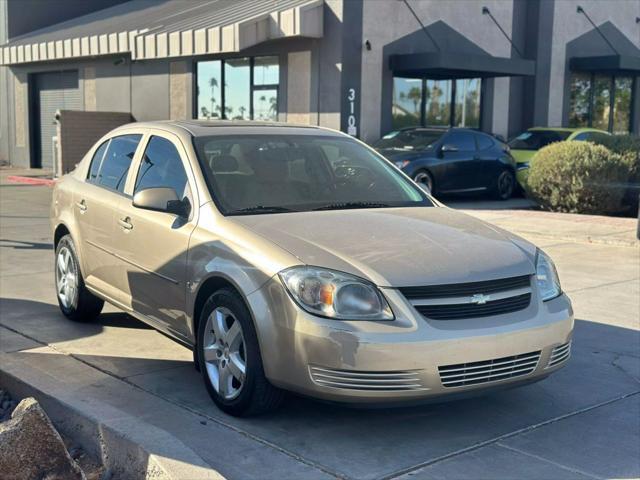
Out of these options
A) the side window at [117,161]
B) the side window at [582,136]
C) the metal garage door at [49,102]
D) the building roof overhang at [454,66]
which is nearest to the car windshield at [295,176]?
the side window at [117,161]

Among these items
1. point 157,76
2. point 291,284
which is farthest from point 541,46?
point 291,284

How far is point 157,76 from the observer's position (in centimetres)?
2438

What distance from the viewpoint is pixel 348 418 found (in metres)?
4.80

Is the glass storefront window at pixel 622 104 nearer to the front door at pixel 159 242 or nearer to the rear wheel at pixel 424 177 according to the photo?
the rear wheel at pixel 424 177

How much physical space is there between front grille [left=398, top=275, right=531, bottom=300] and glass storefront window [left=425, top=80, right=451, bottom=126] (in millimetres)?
18137

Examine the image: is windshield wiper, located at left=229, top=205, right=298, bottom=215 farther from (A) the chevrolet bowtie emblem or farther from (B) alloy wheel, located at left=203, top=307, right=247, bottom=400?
(A) the chevrolet bowtie emblem

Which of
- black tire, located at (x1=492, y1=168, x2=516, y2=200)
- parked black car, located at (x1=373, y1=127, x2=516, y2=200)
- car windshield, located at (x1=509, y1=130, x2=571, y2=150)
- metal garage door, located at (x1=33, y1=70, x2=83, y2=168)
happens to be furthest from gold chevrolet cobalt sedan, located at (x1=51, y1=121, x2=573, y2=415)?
metal garage door, located at (x1=33, y1=70, x2=83, y2=168)

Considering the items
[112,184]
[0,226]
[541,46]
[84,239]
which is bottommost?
[0,226]

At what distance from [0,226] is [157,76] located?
12051 millimetres

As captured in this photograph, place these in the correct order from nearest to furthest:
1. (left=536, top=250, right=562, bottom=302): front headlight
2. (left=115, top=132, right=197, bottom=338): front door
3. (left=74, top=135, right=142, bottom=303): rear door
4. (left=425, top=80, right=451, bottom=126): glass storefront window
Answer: (left=536, top=250, right=562, bottom=302): front headlight → (left=115, top=132, right=197, bottom=338): front door → (left=74, top=135, right=142, bottom=303): rear door → (left=425, top=80, right=451, bottom=126): glass storefront window

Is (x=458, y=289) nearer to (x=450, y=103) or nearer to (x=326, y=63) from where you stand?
(x=326, y=63)

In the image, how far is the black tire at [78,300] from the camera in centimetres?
671

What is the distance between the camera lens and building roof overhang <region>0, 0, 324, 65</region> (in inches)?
747

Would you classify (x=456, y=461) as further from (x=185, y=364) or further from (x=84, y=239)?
(x=84, y=239)
